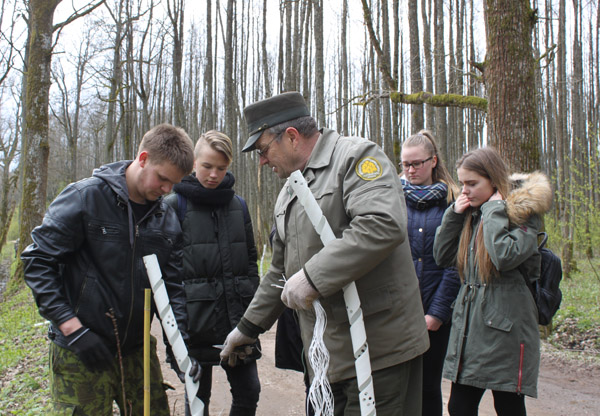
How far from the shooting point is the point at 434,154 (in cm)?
311

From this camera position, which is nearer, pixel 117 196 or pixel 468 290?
pixel 117 196

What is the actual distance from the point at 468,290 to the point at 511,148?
2704mm

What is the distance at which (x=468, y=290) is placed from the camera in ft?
8.80

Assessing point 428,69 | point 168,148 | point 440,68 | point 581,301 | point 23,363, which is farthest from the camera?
point 440,68

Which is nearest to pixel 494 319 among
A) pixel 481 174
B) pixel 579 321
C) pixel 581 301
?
pixel 481 174

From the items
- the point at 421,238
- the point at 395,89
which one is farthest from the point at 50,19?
the point at 421,238

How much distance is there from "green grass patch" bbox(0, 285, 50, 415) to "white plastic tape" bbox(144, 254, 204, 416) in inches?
36.7

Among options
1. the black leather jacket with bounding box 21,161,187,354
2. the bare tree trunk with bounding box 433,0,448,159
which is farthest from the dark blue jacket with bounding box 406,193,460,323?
the bare tree trunk with bounding box 433,0,448,159

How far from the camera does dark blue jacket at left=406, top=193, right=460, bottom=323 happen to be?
2.84 meters

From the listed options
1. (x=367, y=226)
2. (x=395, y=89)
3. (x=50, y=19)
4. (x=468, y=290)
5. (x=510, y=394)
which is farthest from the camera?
(x=50, y=19)

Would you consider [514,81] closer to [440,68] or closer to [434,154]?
[434,154]

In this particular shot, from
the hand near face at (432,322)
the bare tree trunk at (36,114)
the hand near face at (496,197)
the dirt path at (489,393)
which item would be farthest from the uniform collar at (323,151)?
the bare tree trunk at (36,114)

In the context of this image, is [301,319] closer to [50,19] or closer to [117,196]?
[117,196]

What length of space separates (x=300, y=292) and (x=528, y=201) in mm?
1573
